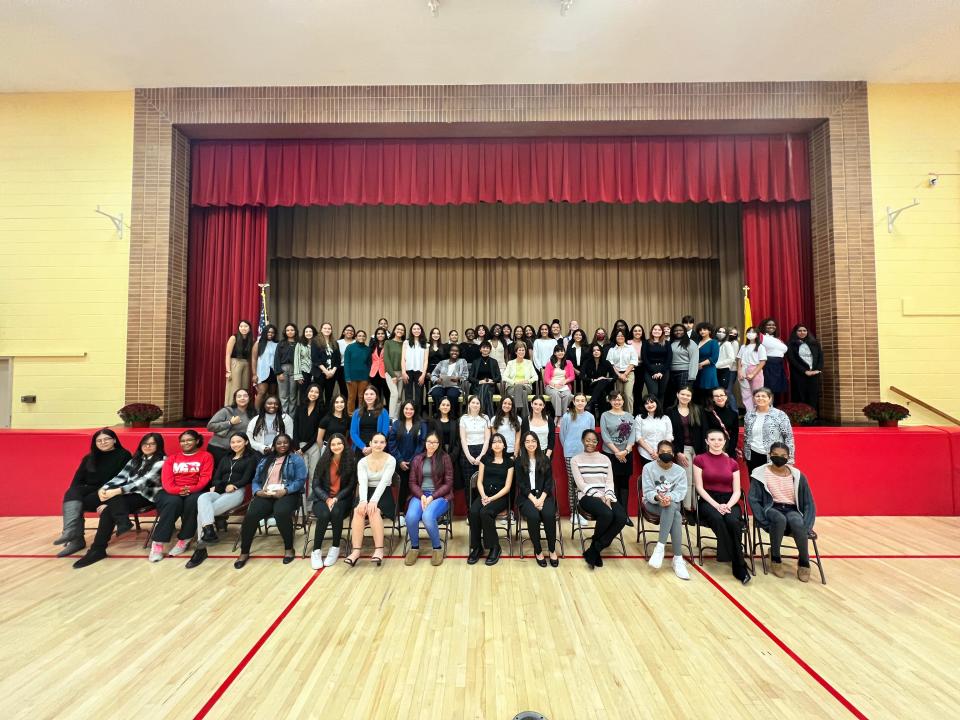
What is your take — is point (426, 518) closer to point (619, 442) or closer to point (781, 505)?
point (619, 442)

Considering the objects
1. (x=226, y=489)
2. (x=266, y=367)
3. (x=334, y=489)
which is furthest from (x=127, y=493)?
(x=266, y=367)

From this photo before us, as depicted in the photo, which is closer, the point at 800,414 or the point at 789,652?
the point at 789,652

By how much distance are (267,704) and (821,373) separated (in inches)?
321

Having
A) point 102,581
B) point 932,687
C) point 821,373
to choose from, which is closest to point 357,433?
point 102,581

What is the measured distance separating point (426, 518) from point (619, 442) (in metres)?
2.19

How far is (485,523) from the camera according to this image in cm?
430

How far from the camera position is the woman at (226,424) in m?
5.34

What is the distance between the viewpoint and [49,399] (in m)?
7.14

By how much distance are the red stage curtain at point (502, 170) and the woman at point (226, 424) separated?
3853mm

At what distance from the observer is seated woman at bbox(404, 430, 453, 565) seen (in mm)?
4324

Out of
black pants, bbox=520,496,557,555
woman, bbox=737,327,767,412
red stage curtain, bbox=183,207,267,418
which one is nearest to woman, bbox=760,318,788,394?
woman, bbox=737,327,767,412

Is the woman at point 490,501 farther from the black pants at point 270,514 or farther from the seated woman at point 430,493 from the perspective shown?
the black pants at point 270,514

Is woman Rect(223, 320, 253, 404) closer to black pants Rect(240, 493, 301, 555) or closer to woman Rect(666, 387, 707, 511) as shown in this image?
black pants Rect(240, 493, 301, 555)

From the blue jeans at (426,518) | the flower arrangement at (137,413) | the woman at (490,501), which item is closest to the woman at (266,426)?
the blue jeans at (426,518)
